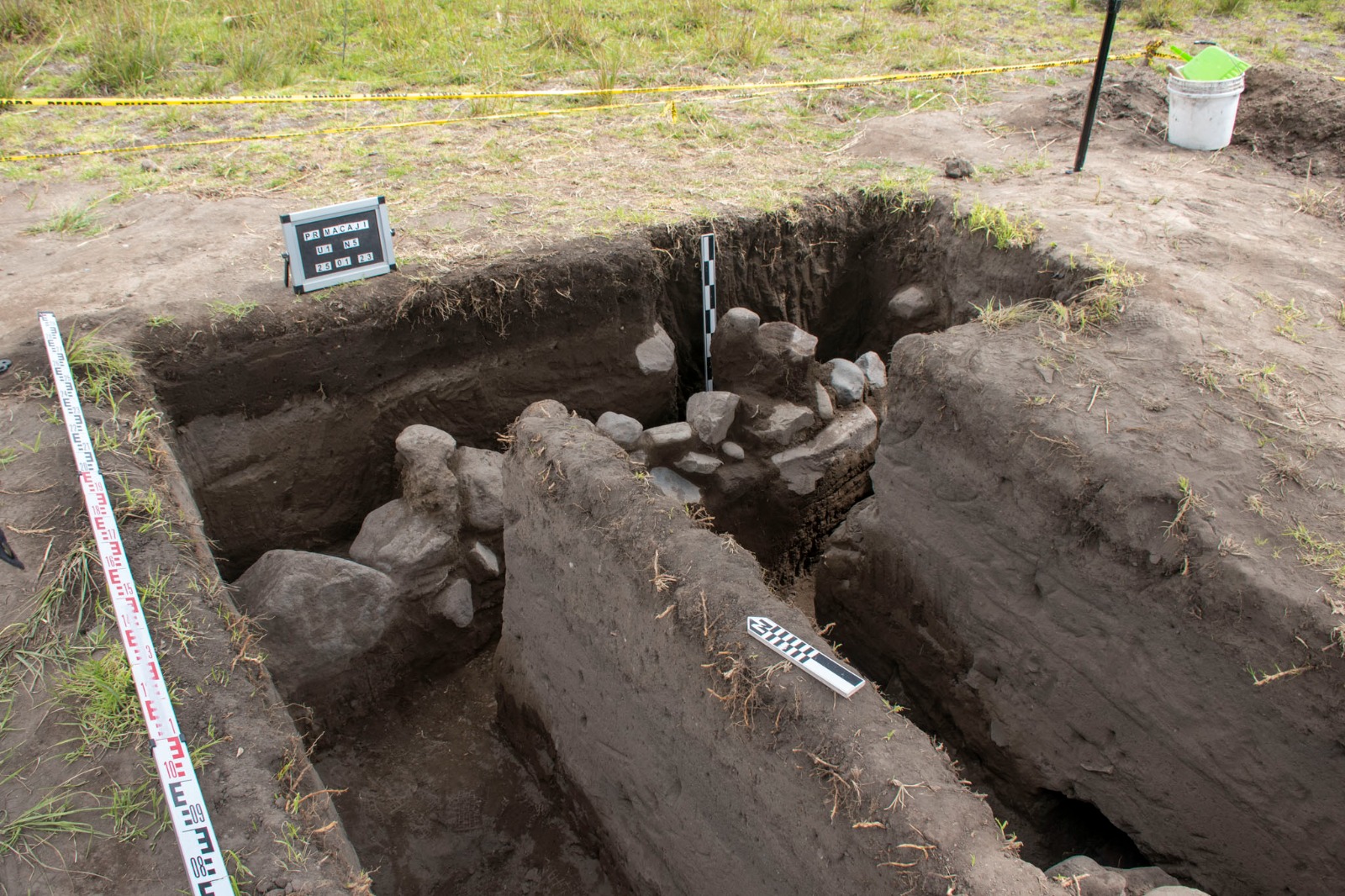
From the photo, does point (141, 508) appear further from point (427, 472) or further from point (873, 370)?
point (873, 370)

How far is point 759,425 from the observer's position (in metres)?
4.44

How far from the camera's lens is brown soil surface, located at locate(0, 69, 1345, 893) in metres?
2.36

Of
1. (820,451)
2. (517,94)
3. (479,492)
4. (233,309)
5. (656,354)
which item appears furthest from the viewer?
(517,94)

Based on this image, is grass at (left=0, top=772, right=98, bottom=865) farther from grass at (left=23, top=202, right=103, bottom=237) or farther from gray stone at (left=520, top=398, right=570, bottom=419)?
grass at (left=23, top=202, right=103, bottom=237)

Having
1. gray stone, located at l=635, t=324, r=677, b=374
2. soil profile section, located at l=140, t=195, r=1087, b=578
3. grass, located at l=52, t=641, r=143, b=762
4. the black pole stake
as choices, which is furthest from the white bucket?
grass, located at l=52, t=641, r=143, b=762

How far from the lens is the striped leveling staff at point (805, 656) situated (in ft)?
6.98

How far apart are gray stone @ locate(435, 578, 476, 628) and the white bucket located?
4702 mm

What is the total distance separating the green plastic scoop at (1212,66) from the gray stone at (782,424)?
9.45 feet

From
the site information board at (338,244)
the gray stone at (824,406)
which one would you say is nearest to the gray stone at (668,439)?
the gray stone at (824,406)

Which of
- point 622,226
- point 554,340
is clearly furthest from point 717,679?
point 622,226

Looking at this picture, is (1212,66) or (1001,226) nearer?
(1001,226)

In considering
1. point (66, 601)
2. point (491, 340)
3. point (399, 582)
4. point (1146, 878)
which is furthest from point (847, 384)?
point (66, 601)

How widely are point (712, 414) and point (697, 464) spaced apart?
0.81ft

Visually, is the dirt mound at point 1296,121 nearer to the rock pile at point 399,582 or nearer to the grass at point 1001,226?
the grass at point 1001,226
